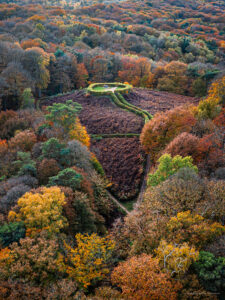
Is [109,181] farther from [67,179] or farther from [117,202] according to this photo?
[67,179]

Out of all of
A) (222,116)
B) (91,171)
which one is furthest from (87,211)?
(222,116)

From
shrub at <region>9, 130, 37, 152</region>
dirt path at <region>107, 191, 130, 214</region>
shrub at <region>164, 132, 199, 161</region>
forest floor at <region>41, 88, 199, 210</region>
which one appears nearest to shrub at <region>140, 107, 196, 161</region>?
shrub at <region>164, 132, 199, 161</region>

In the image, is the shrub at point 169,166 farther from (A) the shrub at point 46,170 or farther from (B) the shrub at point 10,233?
(B) the shrub at point 10,233

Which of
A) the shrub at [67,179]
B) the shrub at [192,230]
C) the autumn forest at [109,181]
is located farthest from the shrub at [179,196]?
the shrub at [67,179]

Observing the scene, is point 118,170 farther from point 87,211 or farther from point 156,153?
point 87,211

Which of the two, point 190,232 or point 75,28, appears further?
point 75,28

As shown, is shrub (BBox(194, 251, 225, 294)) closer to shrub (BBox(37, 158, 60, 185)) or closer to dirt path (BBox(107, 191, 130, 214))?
dirt path (BBox(107, 191, 130, 214))
